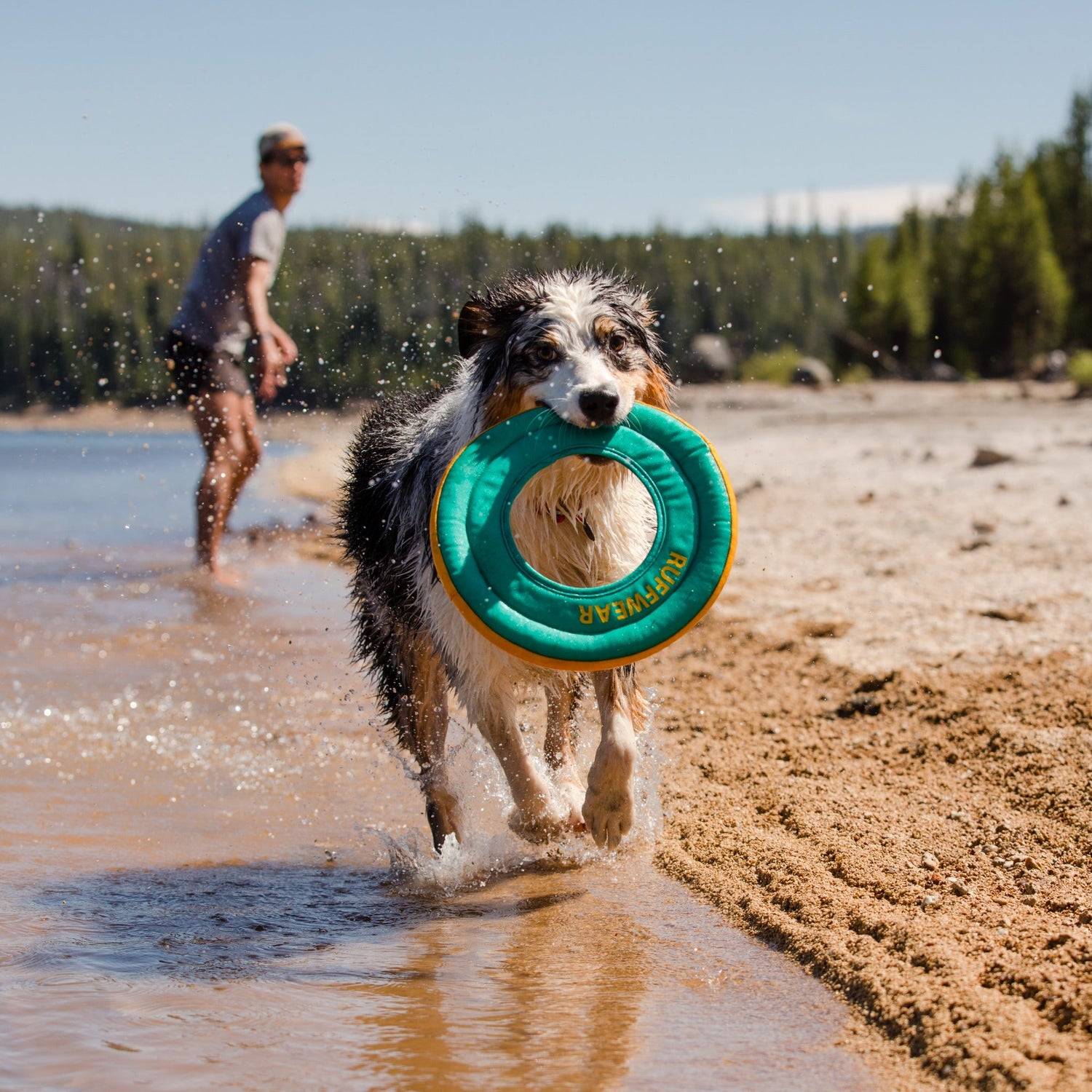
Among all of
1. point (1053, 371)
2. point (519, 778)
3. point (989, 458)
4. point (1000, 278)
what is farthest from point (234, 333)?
point (1000, 278)

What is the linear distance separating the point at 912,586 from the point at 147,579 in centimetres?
592

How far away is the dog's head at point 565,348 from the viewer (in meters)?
3.82

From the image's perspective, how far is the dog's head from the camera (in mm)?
3820

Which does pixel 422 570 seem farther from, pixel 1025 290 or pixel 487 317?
pixel 1025 290

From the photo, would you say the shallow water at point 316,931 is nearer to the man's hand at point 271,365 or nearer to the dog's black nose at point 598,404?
the dog's black nose at point 598,404

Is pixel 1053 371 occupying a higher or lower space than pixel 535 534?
higher

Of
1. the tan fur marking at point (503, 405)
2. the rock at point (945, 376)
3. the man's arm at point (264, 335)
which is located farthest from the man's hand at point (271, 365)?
the rock at point (945, 376)

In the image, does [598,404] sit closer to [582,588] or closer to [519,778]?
[582,588]

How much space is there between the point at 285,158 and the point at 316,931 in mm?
6218

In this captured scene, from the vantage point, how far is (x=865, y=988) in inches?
119

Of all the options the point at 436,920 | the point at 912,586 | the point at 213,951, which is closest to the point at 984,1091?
the point at 436,920

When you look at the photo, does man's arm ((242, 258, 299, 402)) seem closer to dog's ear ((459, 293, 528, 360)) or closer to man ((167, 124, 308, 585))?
man ((167, 124, 308, 585))

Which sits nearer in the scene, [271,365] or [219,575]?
[271,365]

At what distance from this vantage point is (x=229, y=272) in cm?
850
